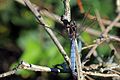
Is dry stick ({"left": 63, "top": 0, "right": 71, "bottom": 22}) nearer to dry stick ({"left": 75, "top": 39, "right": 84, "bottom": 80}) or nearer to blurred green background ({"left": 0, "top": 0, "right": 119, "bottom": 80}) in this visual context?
dry stick ({"left": 75, "top": 39, "right": 84, "bottom": 80})

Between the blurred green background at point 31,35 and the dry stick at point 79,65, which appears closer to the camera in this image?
the dry stick at point 79,65

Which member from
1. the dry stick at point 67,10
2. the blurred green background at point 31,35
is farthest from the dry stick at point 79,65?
the blurred green background at point 31,35

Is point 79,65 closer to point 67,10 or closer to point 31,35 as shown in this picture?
point 67,10

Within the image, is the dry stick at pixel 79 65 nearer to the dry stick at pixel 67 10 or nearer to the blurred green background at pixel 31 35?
the dry stick at pixel 67 10

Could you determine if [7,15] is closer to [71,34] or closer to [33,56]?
[33,56]

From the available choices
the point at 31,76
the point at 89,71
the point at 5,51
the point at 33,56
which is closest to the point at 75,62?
the point at 89,71

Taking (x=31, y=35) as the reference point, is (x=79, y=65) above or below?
below

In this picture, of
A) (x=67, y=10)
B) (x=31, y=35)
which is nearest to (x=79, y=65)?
(x=67, y=10)

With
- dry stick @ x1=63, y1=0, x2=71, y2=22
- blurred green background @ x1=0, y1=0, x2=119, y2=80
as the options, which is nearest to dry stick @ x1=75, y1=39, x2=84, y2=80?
dry stick @ x1=63, y1=0, x2=71, y2=22
